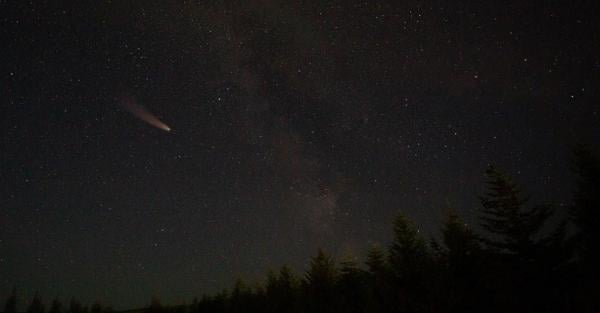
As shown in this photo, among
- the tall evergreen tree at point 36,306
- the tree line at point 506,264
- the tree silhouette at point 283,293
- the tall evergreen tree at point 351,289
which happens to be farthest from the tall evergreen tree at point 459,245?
the tall evergreen tree at point 36,306

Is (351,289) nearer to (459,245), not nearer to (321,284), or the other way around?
(321,284)

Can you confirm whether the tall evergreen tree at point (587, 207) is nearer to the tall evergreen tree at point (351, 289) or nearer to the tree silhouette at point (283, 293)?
the tall evergreen tree at point (351, 289)

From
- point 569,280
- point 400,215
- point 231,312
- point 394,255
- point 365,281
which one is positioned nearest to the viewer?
point 569,280

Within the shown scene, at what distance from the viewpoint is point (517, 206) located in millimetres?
13484

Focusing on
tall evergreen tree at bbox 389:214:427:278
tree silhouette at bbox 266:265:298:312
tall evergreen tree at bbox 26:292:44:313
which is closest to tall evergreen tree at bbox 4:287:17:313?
tall evergreen tree at bbox 26:292:44:313

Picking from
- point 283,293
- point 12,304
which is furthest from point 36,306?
point 283,293

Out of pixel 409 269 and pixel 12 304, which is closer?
pixel 409 269

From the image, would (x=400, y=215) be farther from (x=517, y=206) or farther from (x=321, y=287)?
(x=321, y=287)

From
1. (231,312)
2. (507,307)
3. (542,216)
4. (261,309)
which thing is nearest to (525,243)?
(542,216)

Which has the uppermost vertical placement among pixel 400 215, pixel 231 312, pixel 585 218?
pixel 400 215

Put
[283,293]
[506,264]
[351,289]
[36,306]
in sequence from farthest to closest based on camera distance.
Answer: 1. [36,306]
2. [283,293]
3. [351,289]
4. [506,264]

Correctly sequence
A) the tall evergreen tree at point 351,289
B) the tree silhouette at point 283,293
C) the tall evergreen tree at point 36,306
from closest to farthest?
1. the tall evergreen tree at point 351,289
2. the tree silhouette at point 283,293
3. the tall evergreen tree at point 36,306

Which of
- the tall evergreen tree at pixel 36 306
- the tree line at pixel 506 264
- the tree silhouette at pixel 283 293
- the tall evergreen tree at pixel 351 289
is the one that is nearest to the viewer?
the tree line at pixel 506 264

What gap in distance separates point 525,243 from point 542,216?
128 centimetres
